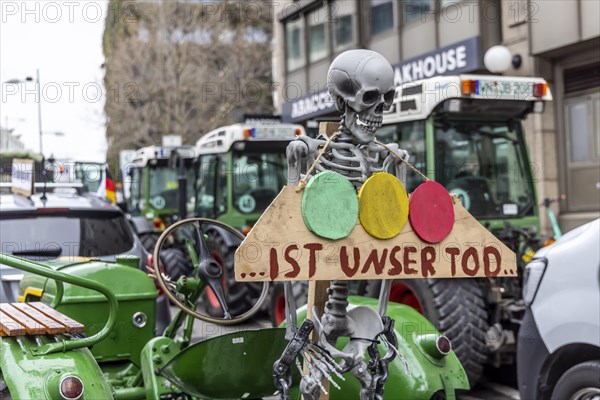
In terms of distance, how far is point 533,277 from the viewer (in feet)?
13.9

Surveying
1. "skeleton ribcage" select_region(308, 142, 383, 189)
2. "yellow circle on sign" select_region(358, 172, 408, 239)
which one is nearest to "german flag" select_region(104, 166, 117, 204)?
"skeleton ribcage" select_region(308, 142, 383, 189)

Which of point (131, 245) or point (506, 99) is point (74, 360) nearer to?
point (131, 245)

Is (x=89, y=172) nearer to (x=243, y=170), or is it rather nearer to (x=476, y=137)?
(x=243, y=170)

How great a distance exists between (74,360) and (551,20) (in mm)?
11629

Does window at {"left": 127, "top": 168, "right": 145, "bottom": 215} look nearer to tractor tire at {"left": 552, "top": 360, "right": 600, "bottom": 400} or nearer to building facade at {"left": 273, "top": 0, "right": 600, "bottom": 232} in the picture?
building facade at {"left": 273, "top": 0, "right": 600, "bottom": 232}

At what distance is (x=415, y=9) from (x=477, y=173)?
10.6 metres

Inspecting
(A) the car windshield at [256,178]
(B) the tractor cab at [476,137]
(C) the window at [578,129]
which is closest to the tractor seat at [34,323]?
(B) the tractor cab at [476,137]

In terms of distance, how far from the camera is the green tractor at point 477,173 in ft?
19.1

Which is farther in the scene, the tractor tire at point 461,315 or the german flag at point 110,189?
the german flag at point 110,189

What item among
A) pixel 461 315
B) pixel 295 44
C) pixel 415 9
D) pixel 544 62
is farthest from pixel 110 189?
pixel 295 44

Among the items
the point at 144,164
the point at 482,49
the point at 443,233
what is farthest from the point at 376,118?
the point at 144,164

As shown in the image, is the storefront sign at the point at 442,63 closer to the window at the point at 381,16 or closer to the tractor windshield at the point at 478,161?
the window at the point at 381,16

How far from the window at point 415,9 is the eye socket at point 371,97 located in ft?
44.0

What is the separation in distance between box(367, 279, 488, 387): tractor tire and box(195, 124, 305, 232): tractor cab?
425 cm
